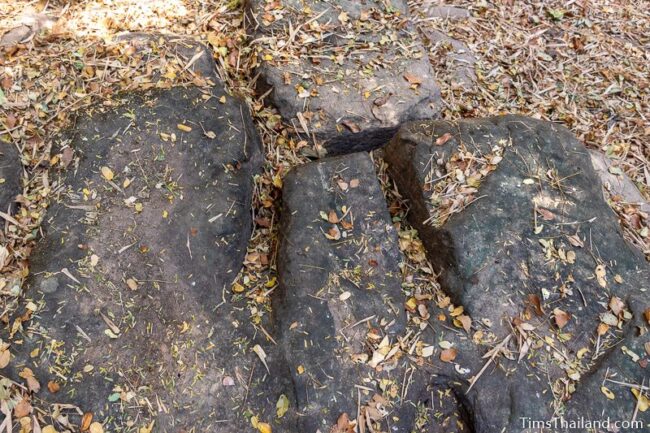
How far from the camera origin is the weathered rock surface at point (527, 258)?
2.66 meters

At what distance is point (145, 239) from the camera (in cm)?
287

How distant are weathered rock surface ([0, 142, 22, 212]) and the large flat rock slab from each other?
11.4 inches

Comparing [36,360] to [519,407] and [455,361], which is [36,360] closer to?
[455,361]

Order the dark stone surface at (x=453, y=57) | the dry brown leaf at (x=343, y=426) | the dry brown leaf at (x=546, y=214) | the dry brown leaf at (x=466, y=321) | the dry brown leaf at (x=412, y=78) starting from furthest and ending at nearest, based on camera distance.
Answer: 1. the dark stone surface at (x=453, y=57)
2. the dry brown leaf at (x=412, y=78)
3. the dry brown leaf at (x=546, y=214)
4. the dry brown leaf at (x=466, y=321)
5. the dry brown leaf at (x=343, y=426)

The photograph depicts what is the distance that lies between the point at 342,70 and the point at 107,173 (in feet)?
6.02

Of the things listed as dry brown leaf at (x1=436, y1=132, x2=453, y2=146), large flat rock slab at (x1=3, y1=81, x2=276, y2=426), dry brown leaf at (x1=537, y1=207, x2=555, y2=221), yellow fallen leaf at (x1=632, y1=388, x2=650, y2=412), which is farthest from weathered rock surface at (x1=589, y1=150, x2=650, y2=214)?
large flat rock slab at (x1=3, y1=81, x2=276, y2=426)

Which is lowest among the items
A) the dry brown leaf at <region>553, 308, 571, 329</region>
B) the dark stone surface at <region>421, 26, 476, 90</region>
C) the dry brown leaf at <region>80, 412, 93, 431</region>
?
the dry brown leaf at <region>80, 412, 93, 431</region>

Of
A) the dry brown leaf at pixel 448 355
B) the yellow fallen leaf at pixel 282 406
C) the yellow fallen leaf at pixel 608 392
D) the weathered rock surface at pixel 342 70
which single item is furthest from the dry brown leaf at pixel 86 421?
the yellow fallen leaf at pixel 608 392

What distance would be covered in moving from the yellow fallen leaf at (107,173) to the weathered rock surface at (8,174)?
1.70ft

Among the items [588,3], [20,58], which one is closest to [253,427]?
[20,58]

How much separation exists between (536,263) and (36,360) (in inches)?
110

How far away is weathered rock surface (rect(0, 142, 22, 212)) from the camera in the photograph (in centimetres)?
292

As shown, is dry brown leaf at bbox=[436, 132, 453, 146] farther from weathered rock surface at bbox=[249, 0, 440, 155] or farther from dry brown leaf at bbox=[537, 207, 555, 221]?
dry brown leaf at bbox=[537, 207, 555, 221]

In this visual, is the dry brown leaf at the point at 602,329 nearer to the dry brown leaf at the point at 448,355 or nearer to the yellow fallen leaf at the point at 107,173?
the dry brown leaf at the point at 448,355
